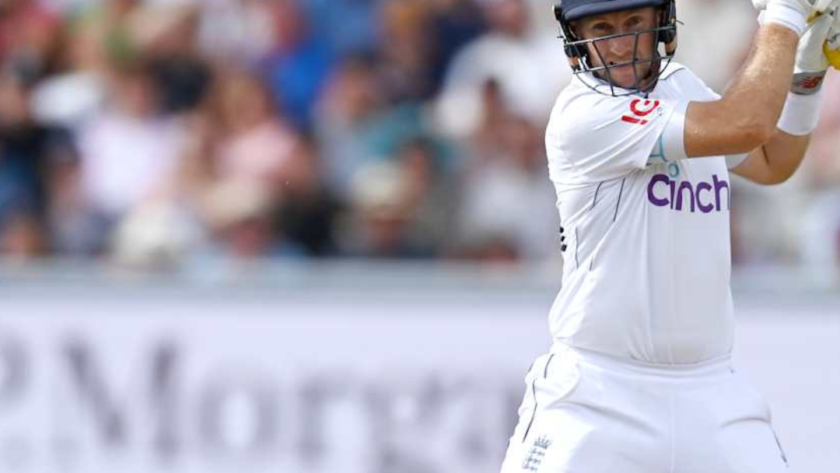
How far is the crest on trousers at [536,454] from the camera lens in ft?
12.9

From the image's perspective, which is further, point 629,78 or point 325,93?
point 325,93

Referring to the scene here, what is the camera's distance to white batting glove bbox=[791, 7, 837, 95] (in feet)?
13.0

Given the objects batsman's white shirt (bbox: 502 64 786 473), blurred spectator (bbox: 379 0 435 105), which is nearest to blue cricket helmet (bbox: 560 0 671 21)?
batsman's white shirt (bbox: 502 64 786 473)

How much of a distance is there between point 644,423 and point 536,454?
29cm

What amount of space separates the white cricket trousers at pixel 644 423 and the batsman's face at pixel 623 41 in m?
0.72

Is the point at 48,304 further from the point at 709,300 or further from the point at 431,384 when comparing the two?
the point at 709,300

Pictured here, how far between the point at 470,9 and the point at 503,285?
7.04 ft

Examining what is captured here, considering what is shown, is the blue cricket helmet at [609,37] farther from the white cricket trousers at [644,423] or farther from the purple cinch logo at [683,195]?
the white cricket trousers at [644,423]

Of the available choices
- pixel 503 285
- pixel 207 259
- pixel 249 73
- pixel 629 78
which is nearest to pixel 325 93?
pixel 249 73

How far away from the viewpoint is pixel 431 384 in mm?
6586

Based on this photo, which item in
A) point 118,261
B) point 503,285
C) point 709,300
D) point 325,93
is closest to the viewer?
point 709,300

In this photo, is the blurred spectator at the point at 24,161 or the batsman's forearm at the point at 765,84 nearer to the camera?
the batsman's forearm at the point at 765,84

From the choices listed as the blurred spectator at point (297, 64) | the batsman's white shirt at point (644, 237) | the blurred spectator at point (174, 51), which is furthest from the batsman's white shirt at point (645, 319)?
the blurred spectator at point (174, 51)

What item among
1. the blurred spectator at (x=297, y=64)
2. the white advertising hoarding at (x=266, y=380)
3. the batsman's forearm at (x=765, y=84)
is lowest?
the white advertising hoarding at (x=266, y=380)
